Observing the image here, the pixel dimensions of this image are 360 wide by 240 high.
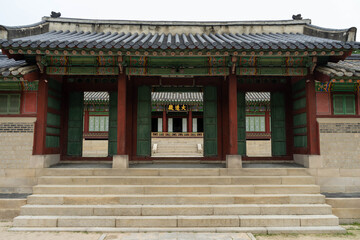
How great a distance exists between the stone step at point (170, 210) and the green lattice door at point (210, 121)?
3.44 m

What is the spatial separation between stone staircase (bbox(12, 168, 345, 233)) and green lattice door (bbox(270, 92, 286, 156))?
196 centimetres

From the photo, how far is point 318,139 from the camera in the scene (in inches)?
310

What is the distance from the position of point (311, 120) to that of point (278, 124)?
5.62ft

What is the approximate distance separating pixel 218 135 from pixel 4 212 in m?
6.66

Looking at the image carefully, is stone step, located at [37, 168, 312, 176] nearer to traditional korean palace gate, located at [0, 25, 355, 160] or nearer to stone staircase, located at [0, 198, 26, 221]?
traditional korean palace gate, located at [0, 25, 355, 160]

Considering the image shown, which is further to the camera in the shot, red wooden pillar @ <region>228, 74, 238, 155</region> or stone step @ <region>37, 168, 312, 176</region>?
red wooden pillar @ <region>228, 74, 238, 155</region>

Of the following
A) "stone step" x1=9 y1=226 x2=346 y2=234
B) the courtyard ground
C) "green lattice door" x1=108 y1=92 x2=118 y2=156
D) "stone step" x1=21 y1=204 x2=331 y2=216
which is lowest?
the courtyard ground

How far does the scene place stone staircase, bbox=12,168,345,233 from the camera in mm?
5824

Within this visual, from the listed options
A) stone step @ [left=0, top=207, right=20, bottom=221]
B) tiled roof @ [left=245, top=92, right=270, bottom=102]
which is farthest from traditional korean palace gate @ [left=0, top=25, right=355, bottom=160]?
tiled roof @ [left=245, top=92, right=270, bottom=102]

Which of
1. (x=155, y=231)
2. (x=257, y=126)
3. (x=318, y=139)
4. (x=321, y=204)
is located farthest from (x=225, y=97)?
(x=257, y=126)

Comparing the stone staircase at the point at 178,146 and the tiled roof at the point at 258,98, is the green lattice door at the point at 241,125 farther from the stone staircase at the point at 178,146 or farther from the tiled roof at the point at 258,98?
the tiled roof at the point at 258,98

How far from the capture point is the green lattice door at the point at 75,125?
9453 mm

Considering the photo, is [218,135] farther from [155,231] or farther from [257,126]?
[257,126]

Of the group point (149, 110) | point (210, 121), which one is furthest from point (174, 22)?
point (210, 121)
